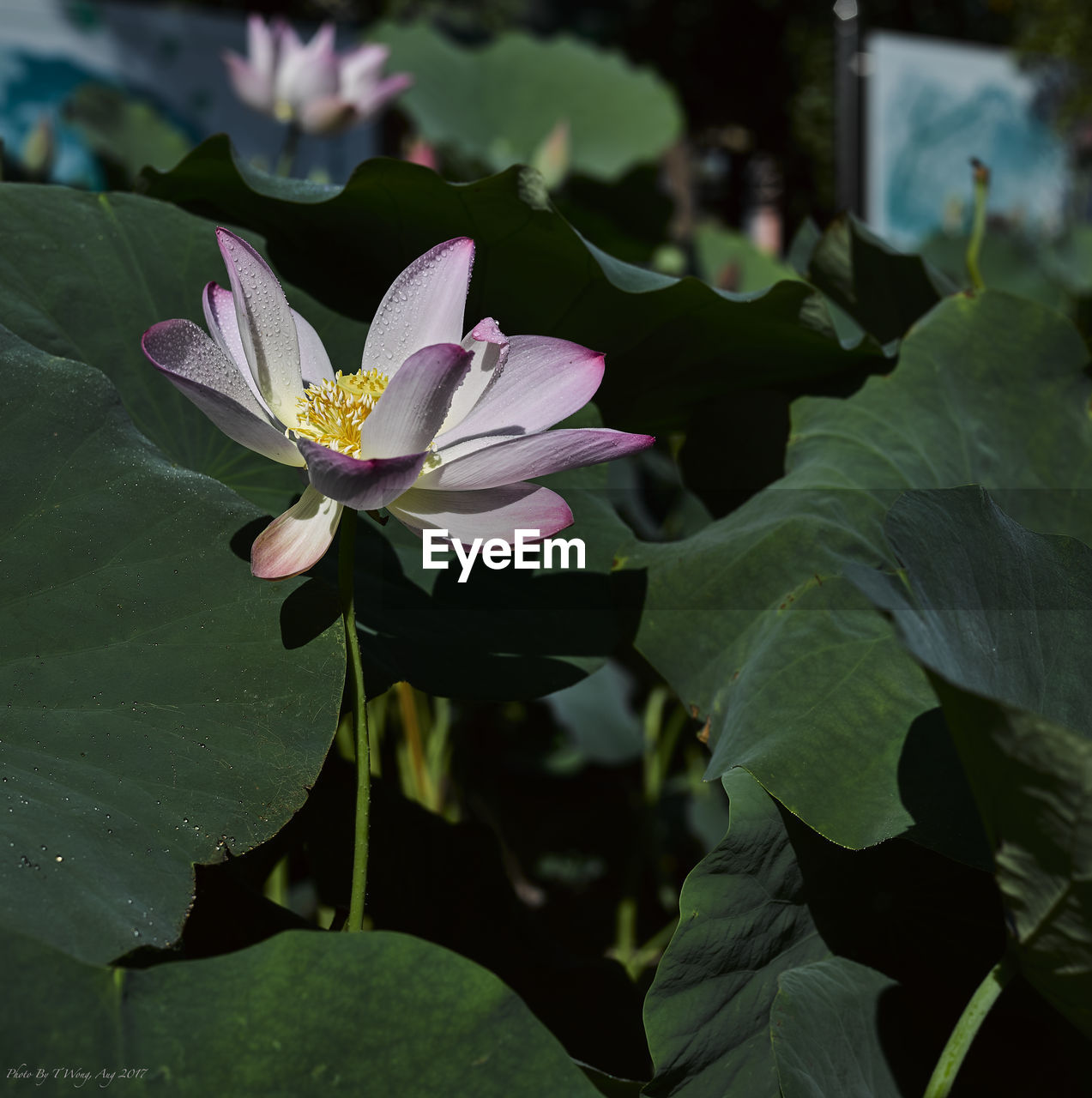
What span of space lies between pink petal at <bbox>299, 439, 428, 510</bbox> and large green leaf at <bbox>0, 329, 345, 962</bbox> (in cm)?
8

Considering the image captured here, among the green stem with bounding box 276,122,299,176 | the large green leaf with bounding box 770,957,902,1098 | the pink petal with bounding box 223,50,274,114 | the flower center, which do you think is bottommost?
the large green leaf with bounding box 770,957,902,1098

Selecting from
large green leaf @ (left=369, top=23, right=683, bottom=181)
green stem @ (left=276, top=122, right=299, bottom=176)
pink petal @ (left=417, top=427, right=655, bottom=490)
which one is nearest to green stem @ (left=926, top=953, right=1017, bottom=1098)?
pink petal @ (left=417, top=427, right=655, bottom=490)

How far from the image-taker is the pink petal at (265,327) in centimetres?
42

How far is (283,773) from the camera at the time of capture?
415mm

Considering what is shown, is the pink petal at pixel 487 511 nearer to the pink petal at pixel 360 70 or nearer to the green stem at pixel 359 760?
the green stem at pixel 359 760

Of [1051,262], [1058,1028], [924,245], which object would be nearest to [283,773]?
[1058,1028]

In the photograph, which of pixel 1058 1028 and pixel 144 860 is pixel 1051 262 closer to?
pixel 1058 1028

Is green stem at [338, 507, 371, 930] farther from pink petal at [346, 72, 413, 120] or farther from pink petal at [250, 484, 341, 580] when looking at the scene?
pink petal at [346, 72, 413, 120]

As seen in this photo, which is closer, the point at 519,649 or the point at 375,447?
the point at 375,447

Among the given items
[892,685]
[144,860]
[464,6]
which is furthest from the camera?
[464,6]

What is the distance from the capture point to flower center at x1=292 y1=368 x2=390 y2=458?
449 millimetres

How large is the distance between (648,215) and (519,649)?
114 cm

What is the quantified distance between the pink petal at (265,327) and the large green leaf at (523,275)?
158 millimetres

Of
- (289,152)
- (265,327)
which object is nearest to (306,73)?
(289,152)
